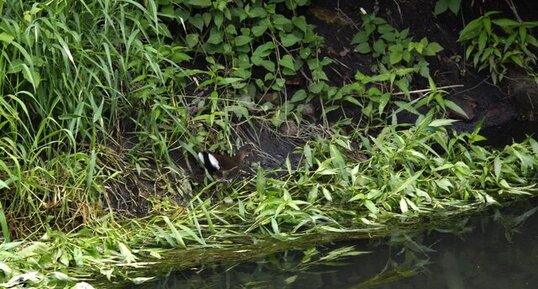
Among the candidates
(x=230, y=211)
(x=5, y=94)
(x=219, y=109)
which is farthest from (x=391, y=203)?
(x=5, y=94)

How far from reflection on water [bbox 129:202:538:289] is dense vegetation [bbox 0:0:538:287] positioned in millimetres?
268

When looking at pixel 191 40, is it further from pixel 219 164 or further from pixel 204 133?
pixel 219 164

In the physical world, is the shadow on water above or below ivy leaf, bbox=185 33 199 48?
below

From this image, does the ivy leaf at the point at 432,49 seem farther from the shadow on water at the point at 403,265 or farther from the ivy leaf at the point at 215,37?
the shadow on water at the point at 403,265

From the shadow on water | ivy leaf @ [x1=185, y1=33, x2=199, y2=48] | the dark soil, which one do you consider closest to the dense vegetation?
ivy leaf @ [x1=185, y1=33, x2=199, y2=48]

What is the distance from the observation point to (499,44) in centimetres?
596

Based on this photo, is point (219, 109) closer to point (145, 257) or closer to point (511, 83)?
point (145, 257)

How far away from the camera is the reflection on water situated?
3.58 meters

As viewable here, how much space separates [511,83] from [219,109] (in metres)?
2.08

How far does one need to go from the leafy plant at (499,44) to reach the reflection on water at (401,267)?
2.04m

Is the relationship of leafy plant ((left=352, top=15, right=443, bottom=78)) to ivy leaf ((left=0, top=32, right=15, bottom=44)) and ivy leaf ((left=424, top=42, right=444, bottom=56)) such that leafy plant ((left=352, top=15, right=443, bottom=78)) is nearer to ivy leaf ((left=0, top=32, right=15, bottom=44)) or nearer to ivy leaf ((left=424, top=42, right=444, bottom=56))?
ivy leaf ((left=424, top=42, right=444, bottom=56))

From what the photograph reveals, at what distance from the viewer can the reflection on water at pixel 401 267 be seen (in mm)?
3578

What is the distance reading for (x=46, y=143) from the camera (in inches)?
173

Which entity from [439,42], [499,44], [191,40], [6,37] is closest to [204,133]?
[191,40]
